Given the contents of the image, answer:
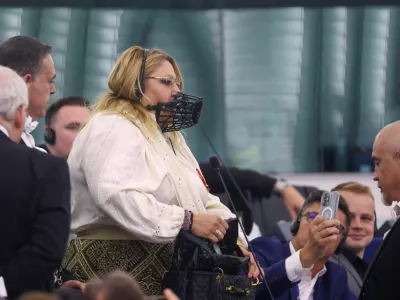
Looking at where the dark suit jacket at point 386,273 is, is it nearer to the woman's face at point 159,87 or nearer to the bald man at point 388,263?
the bald man at point 388,263

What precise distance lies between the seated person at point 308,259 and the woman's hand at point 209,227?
0.84 metres

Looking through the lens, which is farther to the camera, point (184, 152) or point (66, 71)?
point (66, 71)

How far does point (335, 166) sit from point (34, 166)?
4231 millimetres

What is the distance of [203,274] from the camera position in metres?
5.76

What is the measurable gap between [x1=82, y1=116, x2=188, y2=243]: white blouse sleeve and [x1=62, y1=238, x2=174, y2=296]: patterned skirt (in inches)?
3.9

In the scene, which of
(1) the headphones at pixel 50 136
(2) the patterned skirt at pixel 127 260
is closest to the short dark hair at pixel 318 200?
(1) the headphones at pixel 50 136

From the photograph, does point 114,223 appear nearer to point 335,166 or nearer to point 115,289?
point 115,289

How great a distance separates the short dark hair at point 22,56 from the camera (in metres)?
5.69

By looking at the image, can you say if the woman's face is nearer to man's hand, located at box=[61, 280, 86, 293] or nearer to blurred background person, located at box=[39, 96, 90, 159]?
man's hand, located at box=[61, 280, 86, 293]

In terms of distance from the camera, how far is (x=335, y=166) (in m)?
8.84

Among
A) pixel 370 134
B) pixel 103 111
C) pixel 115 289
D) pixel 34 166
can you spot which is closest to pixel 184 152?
pixel 103 111

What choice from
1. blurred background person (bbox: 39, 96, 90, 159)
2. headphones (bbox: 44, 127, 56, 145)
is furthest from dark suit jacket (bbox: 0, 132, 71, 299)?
headphones (bbox: 44, 127, 56, 145)

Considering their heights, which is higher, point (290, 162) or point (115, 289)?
point (290, 162)

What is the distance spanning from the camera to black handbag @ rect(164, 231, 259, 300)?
224 inches
